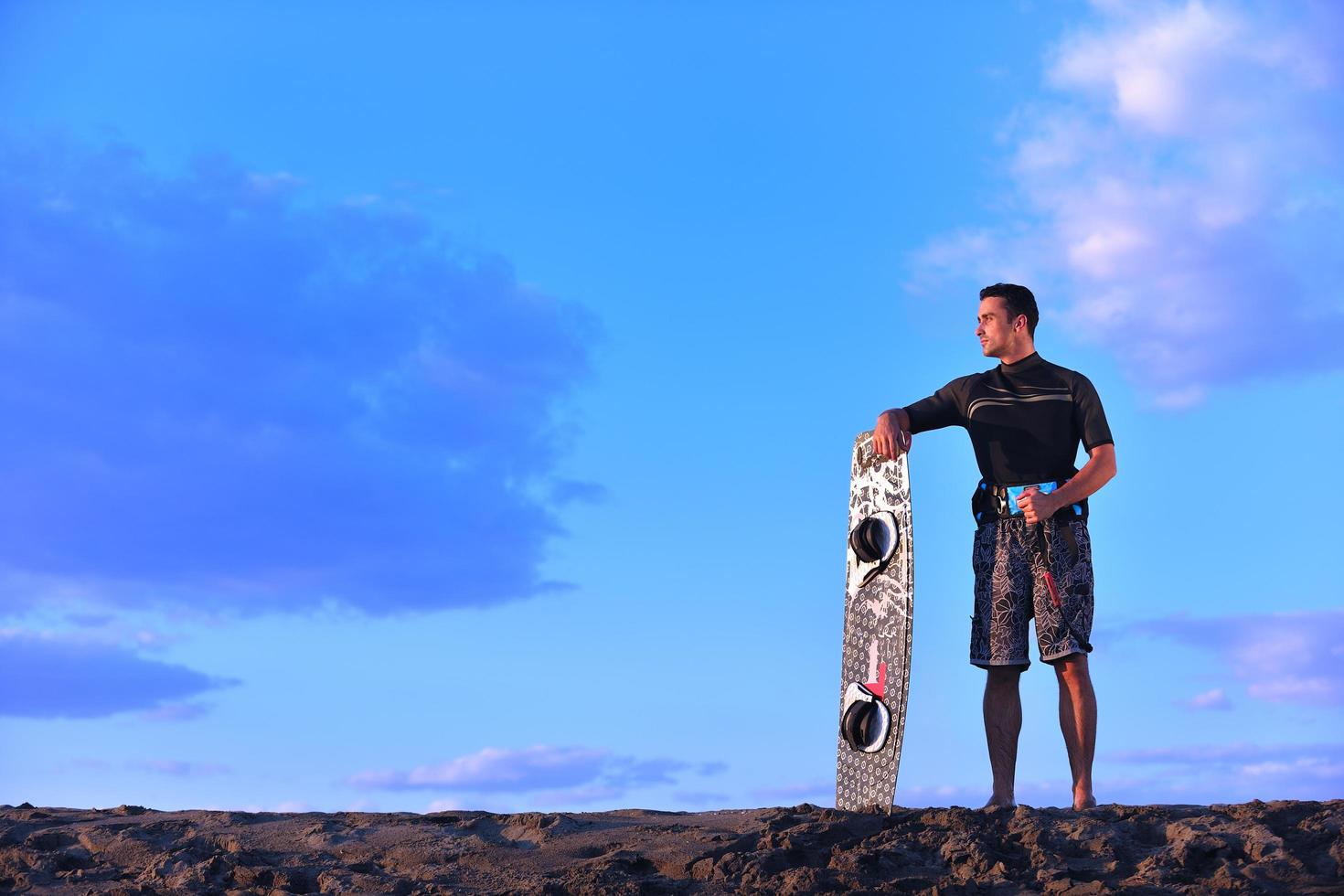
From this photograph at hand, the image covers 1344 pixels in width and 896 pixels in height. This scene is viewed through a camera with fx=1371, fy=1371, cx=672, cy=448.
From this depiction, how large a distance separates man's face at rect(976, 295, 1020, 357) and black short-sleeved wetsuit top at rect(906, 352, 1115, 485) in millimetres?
140

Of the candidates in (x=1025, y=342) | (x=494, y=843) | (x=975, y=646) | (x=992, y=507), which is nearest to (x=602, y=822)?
(x=494, y=843)

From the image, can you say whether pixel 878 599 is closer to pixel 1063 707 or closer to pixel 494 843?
pixel 1063 707

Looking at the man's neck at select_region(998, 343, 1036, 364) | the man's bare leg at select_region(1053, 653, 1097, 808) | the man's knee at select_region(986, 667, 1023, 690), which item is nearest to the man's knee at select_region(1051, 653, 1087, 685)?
the man's bare leg at select_region(1053, 653, 1097, 808)

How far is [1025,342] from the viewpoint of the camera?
7812 mm

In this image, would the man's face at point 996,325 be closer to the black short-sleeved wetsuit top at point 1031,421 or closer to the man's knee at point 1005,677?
the black short-sleeved wetsuit top at point 1031,421

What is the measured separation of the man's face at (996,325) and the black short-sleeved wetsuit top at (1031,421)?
14cm

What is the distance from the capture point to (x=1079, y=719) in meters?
7.30

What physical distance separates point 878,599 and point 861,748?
893mm

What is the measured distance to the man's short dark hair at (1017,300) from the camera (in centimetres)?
778

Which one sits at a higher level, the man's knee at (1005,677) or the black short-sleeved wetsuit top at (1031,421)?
the black short-sleeved wetsuit top at (1031,421)

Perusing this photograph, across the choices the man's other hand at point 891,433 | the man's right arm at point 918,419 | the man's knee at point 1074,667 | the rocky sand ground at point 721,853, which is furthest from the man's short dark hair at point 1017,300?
the rocky sand ground at point 721,853

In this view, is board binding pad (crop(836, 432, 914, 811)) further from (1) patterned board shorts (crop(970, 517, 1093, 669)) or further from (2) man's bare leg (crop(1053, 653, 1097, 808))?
(2) man's bare leg (crop(1053, 653, 1097, 808))

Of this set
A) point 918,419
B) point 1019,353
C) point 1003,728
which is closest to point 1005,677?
point 1003,728

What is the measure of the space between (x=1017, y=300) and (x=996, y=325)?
20 cm
